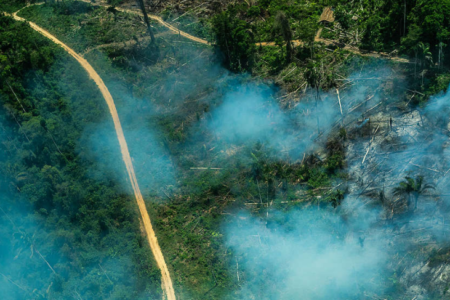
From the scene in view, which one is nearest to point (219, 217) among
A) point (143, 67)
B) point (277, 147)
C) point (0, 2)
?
point (277, 147)

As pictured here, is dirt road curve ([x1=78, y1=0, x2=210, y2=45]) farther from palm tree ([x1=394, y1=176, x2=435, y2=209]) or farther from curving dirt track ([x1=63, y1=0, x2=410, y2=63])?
palm tree ([x1=394, y1=176, x2=435, y2=209])

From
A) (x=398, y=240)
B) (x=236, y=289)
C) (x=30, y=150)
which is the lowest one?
(x=236, y=289)

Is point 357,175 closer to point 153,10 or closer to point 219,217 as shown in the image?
point 219,217

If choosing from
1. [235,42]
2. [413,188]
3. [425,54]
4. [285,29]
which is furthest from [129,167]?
[425,54]

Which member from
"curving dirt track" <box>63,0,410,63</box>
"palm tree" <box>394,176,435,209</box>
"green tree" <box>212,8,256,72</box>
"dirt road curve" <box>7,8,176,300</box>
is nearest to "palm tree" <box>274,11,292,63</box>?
"curving dirt track" <box>63,0,410,63</box>

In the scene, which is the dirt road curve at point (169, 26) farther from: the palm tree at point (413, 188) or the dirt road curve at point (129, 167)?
the palm tree at point (413, 188)

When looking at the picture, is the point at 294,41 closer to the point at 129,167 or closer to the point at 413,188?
the point at 413,188

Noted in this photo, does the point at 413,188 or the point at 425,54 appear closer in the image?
the point at 413,188
